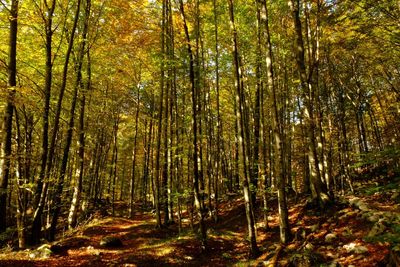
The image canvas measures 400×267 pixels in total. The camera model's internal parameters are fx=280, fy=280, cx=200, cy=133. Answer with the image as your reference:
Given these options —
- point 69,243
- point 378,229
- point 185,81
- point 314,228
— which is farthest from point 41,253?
point 185,81

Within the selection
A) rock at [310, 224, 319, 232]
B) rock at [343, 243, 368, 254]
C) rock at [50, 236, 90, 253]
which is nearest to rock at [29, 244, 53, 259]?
rock at [50, 236, 90, 253]

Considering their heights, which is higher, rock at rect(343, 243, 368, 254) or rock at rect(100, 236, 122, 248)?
rock at rect(343, 243, 368, 254)

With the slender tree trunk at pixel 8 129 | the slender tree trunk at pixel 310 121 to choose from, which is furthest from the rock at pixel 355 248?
the slender tree trunk at pixel 8 129

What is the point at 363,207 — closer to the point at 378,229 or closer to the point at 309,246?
the point at 378,229

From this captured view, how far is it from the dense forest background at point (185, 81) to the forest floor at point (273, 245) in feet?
2.54

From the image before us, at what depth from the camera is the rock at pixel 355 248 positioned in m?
7.16

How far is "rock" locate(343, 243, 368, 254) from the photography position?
7.16 metres

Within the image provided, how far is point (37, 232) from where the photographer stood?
38.6ft

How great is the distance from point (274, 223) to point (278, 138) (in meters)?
6.16

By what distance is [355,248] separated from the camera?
7434mm

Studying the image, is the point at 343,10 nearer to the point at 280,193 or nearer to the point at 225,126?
the point at 280,193

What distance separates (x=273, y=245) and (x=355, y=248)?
3.45 metres

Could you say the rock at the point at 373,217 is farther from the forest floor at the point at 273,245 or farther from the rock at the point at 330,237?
the rock at the point at 330,237

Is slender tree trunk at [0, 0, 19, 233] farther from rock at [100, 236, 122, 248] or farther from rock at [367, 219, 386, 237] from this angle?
rock at [367, 219, 386, 237]
